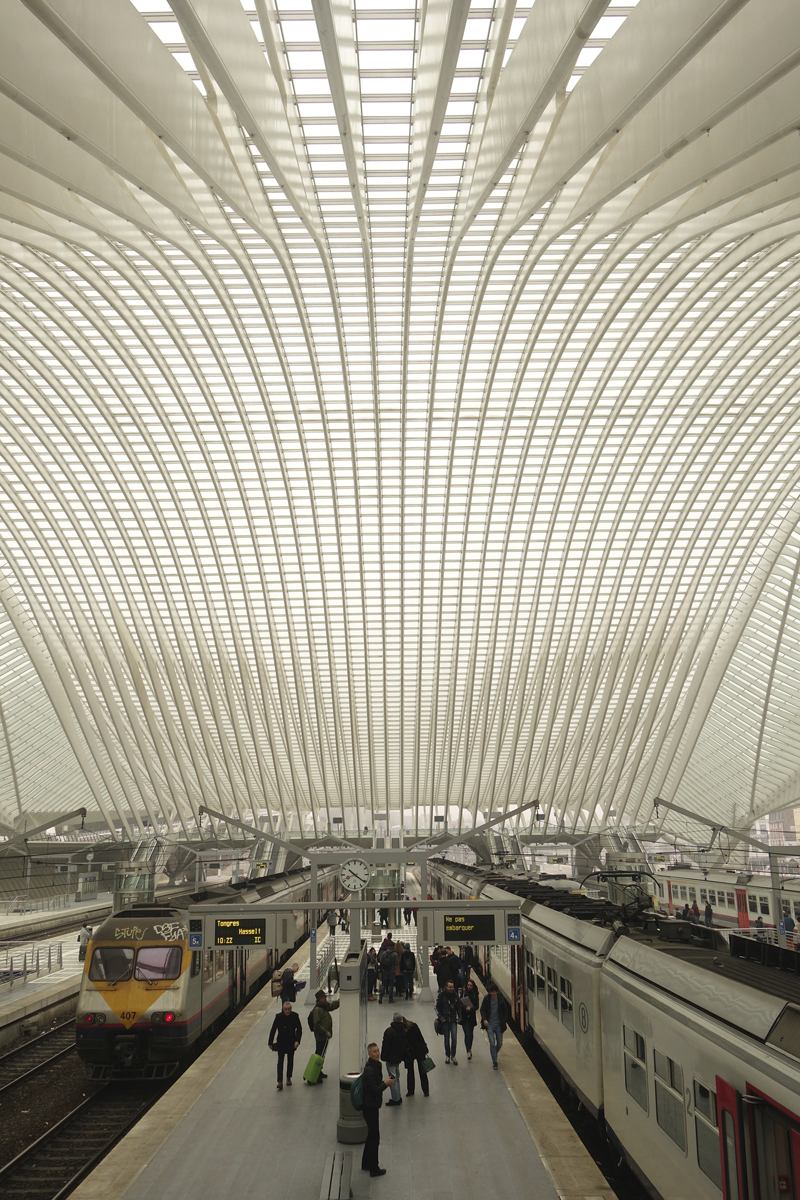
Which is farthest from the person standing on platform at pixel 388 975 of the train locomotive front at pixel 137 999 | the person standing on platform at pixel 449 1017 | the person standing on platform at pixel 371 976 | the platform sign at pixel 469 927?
the platform sign at pixel 469 927

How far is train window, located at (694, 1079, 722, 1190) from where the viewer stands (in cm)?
705

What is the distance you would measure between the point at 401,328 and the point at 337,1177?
27945mm

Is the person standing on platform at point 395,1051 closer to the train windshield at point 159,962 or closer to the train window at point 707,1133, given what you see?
the train windshield at point 159,962

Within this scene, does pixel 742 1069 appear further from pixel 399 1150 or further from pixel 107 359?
pixel 107 359

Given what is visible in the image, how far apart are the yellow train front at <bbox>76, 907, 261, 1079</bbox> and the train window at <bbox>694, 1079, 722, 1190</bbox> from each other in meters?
10.1

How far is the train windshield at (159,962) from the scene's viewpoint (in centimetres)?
1520

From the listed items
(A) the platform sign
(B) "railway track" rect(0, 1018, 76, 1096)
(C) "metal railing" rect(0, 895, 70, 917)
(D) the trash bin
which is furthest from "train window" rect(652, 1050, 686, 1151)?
(C) "metal railing" rect(0, 895, 70, 917)

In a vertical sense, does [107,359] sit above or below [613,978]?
above

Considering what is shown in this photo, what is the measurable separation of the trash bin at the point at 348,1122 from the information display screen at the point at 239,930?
12.1 ft

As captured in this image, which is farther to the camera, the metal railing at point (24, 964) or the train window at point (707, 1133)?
the metal railing at point (24, 964)

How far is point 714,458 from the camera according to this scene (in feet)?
124

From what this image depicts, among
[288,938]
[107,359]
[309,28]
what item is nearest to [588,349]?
[309,28]

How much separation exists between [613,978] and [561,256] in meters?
23.4

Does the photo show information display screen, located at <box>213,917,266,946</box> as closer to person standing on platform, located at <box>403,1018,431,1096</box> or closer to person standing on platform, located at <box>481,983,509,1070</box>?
person standing on platform, located at <box>403,1018,431,1096</box>
